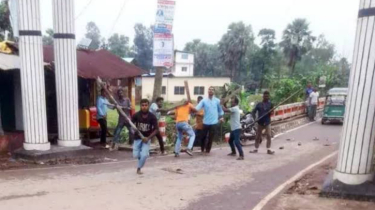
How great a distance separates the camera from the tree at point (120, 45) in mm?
74050

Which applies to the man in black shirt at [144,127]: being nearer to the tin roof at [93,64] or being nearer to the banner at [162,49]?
the banner at [162,49]

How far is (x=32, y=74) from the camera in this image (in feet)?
32.6

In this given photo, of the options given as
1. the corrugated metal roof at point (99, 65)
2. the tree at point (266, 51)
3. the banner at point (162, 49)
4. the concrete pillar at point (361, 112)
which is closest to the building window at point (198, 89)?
the tree at point (266, 51)

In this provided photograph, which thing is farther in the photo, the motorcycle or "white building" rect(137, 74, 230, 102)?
"white building" rect(137, 74, 230, 102)

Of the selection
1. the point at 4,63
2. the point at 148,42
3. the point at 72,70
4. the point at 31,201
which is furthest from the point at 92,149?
the point at 148,42

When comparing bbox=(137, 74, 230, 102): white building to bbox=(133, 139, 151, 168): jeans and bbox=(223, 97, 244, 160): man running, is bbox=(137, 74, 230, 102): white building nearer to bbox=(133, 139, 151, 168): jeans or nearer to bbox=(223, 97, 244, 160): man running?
bbox=(223, 97, 244, 160): man running

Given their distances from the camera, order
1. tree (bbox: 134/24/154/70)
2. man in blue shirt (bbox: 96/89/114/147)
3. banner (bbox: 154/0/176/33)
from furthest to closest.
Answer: tree (bbox: 134/24/154/70), man in blue shirt (bbox: 96/89/114/147), banner (bbox: 154/0/176/33)

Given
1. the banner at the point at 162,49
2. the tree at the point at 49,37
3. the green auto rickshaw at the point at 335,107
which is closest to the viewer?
the banner at the point at 162,49

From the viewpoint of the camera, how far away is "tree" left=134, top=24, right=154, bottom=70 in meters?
81.9

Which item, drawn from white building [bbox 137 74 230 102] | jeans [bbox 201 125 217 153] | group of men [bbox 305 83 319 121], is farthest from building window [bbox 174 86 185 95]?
jeans [bbox 201 125 217 153]

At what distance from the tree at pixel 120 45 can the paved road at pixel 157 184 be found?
6475 cm

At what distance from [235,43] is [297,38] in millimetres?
8116

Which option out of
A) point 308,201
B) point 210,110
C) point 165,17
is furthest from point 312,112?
point 308,201

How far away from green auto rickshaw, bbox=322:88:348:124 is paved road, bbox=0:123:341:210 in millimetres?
8946
